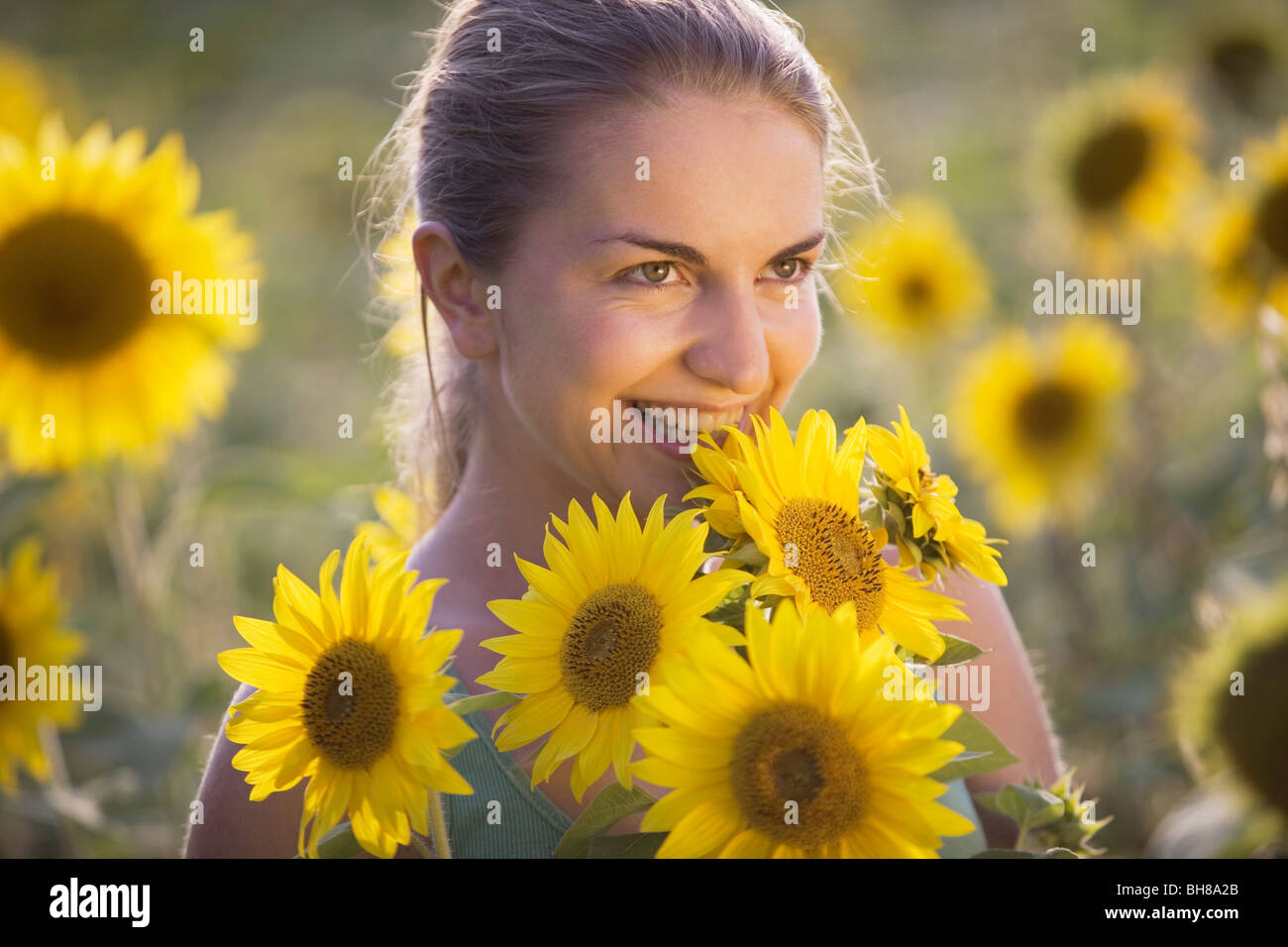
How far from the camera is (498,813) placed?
1.01m

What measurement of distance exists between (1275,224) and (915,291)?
0.96 m

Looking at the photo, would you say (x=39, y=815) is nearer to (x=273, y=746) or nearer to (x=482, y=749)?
(x=482, y=749)

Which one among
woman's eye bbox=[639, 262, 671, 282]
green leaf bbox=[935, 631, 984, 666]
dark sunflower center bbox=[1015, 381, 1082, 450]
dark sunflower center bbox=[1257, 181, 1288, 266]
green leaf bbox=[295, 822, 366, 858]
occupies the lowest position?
green leaf bbox=[295, 822, 366, 858]

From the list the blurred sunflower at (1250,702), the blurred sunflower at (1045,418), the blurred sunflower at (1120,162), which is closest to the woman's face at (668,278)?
the blurred sunflower at (1250,702)

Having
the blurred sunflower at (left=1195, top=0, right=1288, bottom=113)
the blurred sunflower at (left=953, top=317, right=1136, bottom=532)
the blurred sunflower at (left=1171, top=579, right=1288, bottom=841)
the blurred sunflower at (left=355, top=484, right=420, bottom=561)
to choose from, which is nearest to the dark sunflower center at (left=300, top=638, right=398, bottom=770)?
the blurred sunflower at (left=355, top=484, right=420, bottom=561)

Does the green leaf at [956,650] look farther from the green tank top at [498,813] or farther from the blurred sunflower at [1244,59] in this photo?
the blurred sunflower at [1244,59]

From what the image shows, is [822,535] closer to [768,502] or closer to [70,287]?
[768,502]

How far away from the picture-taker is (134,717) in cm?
172

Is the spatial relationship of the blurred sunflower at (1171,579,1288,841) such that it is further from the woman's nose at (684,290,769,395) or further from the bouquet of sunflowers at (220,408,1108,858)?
the woman's nose at (684,290,769,395)

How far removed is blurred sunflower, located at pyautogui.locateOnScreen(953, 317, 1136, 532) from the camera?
2.46 meters

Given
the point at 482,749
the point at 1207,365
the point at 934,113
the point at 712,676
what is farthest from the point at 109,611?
the point at 934,113

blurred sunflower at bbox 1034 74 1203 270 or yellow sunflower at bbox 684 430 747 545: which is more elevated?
blurred sunflower at bbox 1034 74 1203 270

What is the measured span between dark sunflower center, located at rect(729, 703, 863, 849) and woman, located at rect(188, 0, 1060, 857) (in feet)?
1.11

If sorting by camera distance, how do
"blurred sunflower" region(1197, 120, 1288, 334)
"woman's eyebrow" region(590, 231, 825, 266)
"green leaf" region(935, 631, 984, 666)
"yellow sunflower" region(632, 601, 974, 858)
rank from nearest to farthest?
"yellow sunflower" region(632, 601, 974, 858) < "green leaf" region(935, 631, 984, 666) < "woman's eyebrow" region(590, 231, 825, 266) < "blurred sunflower" region(1197, 120, 1288, 334)
